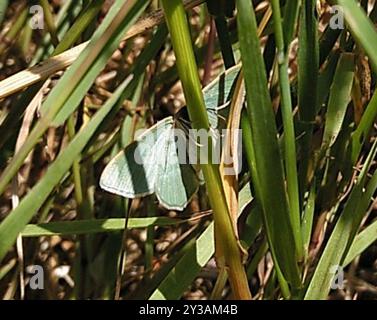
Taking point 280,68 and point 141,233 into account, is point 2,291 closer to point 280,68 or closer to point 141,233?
point 141,233

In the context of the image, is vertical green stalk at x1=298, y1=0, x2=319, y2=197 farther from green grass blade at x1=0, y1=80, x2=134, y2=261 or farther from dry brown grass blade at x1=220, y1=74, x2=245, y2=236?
green grass blade at x1=0, y1=80, x2=134, y2=261

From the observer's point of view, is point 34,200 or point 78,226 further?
point 78,226

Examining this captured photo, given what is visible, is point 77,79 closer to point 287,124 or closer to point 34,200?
point 34,200
